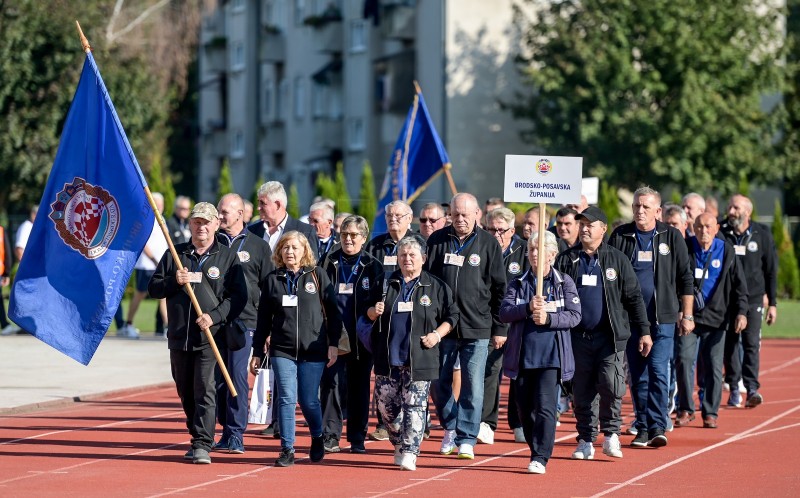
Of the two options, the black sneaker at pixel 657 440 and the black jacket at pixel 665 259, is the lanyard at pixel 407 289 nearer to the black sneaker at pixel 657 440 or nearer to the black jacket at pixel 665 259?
the black jacket at pixel 665 259

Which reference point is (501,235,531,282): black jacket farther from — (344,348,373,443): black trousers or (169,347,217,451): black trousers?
(169,347,217,451): black trousers

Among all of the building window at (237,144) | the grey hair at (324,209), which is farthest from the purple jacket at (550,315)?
the building window at (237,144)

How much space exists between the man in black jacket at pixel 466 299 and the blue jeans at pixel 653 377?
1343 millimetres

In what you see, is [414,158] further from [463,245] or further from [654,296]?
[463,245]

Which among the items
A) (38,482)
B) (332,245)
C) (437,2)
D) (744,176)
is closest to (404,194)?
(332,245)

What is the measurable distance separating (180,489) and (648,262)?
16.2 ft

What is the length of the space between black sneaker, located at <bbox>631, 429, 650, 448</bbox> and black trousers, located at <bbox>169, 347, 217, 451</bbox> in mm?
3585

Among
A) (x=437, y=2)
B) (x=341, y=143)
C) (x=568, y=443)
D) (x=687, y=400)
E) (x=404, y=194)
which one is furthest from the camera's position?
(x=341, y=143)

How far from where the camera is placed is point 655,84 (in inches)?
1681

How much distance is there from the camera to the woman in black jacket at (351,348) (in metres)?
13.1

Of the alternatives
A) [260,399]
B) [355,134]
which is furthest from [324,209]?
[355,134]

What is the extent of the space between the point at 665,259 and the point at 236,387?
3.88m

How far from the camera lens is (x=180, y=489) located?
35.9 feet

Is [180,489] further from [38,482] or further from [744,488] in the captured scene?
[744,488]
